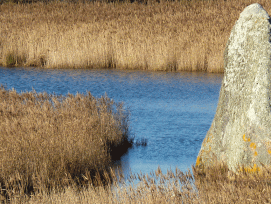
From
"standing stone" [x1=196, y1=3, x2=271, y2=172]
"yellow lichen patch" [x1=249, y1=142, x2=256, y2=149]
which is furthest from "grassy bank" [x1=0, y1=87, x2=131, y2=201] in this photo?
"yellow lichen patch" [x1=249, y1=142, x2=256, y2=149]

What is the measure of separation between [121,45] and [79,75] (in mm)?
2606

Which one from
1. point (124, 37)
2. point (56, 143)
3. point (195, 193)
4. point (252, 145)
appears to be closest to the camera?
point (195, 193)

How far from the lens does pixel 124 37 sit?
751 inches

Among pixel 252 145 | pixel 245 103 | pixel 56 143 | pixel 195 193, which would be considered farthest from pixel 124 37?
pixel 195 193

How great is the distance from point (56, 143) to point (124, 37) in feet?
44.5

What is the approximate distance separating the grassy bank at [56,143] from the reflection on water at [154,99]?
0.58 m

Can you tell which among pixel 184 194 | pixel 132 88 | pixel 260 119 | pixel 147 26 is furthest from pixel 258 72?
pixel 147 26

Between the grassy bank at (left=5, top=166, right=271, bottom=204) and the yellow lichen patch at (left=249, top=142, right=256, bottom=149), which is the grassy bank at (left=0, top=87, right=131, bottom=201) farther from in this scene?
the yellow lichen patch at (left=249, top=142, right=256, bottom=149)

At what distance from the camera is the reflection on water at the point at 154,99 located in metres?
7.54

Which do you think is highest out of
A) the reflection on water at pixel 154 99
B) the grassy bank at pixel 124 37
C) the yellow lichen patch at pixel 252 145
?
the grassy bank at pixel 124 37

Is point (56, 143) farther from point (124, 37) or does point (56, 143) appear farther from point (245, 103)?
point (124, 37)

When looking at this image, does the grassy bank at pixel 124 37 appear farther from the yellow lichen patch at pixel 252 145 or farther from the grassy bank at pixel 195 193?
the grassy bank at pixel 195 193

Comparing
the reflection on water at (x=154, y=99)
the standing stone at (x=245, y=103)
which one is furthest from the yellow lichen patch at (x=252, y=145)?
the reflection on water at (x=154, y=99)

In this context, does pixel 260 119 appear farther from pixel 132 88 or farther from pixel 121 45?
pixel 121 45
